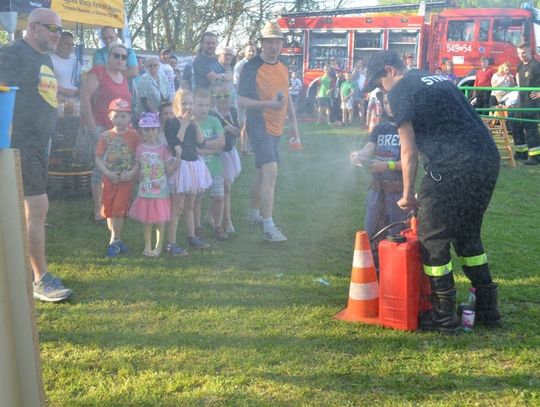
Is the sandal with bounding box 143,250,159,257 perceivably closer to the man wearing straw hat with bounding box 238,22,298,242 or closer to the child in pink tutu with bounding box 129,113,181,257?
the child in pink tutu with bounding box 129,113,181,257

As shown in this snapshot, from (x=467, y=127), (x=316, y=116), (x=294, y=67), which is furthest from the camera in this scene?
(x=294, y=67)

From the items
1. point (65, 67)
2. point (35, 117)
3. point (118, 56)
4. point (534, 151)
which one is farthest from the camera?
point (534, 151)

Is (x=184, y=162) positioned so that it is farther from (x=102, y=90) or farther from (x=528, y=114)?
(x=528, y=114)

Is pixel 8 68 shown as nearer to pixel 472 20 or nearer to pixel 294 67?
pixel 472 20

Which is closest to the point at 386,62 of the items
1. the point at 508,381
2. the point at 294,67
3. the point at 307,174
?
the point at 508,381

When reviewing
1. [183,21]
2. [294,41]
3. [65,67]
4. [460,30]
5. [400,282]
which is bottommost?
[400,282]

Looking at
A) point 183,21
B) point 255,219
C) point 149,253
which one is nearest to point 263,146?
point 255,219

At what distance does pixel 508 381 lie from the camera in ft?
11.1

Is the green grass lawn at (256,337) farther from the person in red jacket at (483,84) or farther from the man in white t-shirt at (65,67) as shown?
the person in red jacket at (483,84)

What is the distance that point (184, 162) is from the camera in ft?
19.0

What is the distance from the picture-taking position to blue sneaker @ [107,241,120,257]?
18.4 ft

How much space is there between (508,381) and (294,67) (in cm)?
2170

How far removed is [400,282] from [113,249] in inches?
107

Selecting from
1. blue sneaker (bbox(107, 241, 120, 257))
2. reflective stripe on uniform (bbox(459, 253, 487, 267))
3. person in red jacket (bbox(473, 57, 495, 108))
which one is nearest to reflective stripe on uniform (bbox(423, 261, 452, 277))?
reflective stripe on uniform (bbox(459, 253, 487, 267))
